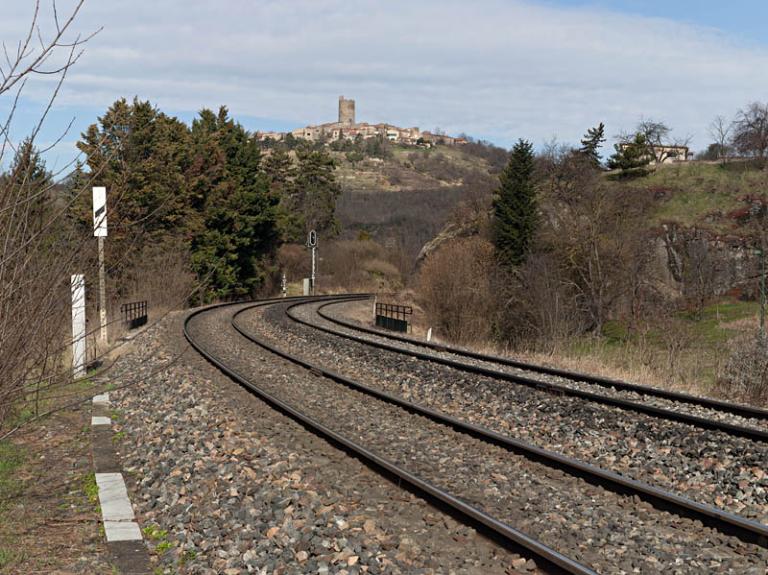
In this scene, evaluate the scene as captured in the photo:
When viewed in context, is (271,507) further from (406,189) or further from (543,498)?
(406,189)

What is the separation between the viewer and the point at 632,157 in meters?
62.0

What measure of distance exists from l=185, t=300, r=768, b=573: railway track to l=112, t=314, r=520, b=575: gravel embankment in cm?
30

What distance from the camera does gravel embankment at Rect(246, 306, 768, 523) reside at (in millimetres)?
8227

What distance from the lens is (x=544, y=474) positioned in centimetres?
842

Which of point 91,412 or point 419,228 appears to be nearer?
point 91,412

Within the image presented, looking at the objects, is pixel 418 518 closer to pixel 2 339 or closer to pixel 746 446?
pixel 2 339

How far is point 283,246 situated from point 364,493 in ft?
191

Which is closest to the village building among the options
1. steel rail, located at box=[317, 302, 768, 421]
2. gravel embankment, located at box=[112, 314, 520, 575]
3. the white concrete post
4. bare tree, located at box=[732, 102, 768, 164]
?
bare tree, located at box=[732, 102, 768, 164]

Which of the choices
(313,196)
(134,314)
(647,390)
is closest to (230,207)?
(134,314)

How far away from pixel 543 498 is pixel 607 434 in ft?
10.4

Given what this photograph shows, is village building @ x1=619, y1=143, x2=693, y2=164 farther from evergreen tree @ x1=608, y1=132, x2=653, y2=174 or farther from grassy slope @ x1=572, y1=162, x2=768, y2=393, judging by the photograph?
grassy slope @ x1=572, y1=162, x2=768, y2=393

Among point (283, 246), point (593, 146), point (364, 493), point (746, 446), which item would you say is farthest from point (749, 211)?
point (364, 493)

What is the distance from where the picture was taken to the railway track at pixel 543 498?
6074mm

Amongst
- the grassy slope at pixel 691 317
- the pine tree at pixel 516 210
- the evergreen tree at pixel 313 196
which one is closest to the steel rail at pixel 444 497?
the grassy slope at pixel 691 317
